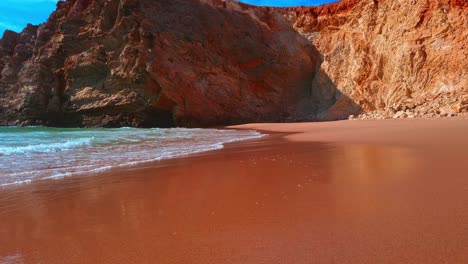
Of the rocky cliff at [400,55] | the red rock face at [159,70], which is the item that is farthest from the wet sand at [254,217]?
the red rock face at [159,70]

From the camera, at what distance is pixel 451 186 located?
99.4 inches

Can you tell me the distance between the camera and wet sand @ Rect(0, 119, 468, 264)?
5.35 feet

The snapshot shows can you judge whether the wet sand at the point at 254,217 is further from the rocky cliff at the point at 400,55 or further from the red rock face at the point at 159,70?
the red rock face at the point at 159,70

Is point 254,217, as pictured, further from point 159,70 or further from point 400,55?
point 159,70

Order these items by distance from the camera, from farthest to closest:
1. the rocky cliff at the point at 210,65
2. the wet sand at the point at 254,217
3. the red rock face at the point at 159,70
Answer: the red rock face at the point at 159,70 < the rocky cliff at the point at 210,65 < the wet sand at the point at 254,217

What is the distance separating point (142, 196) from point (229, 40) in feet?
64.8

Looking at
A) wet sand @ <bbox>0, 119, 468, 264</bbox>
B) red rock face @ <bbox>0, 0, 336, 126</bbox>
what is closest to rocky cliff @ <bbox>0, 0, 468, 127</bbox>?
red rock face @ <bbox>0, 0, 336, 126</bbox>

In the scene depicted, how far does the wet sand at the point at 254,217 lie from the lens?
1.63 meters

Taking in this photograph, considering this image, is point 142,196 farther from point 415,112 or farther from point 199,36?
point 199,36

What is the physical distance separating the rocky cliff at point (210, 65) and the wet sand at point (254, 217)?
14085mm

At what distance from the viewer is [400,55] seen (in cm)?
1738

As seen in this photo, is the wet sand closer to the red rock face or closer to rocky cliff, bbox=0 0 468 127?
rocky cliff, bbox=0 0 468 127

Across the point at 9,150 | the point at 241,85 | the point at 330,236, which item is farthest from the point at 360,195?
the point at 241,85

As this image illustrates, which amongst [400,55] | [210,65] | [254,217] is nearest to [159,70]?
[210,65]
